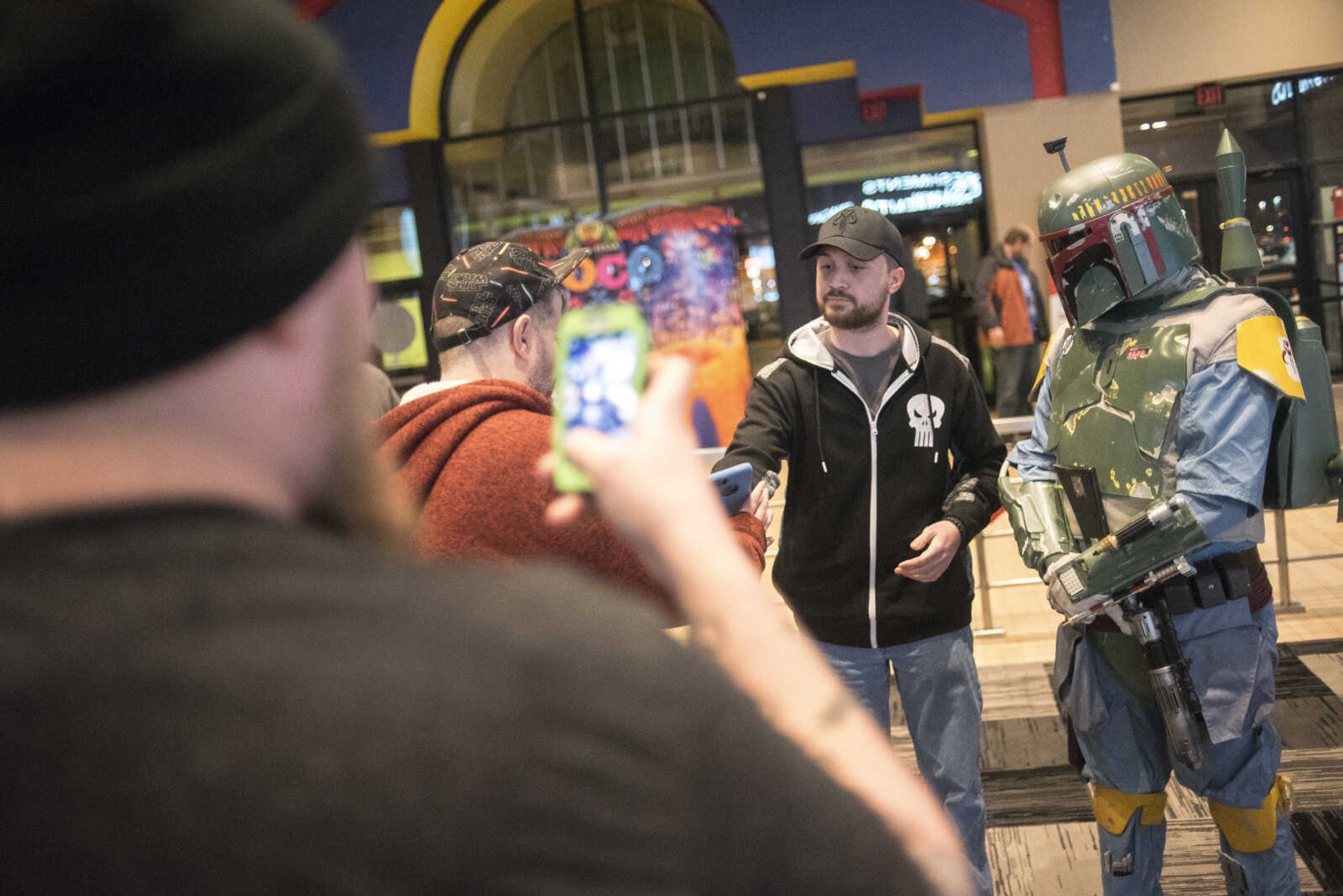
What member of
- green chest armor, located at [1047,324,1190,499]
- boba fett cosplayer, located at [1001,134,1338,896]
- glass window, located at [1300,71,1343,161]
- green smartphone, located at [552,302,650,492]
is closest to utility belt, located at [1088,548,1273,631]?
boba fett cosplayer, located at [1001,134,1338,896]

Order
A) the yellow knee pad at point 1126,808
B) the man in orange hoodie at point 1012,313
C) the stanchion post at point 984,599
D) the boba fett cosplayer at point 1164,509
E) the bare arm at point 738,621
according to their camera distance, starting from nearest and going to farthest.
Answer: the bare arm at point 738,621 < the boba fett cosplayer at point 1164,509 < the yellow knee pad at point 1126,808 < the stanchion post at point 984,599 < the man in orange hoodie at point 1012,313

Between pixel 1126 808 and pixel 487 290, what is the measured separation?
198 cm

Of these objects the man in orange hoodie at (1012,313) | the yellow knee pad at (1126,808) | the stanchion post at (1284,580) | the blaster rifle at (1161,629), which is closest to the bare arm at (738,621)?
the blaster rifle at (1161,629)

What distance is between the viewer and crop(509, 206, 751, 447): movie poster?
1013 centimetres

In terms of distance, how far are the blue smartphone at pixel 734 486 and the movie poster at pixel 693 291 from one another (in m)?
8.15

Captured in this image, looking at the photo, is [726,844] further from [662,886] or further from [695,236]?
[695,236]

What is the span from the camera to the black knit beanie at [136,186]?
480 mm

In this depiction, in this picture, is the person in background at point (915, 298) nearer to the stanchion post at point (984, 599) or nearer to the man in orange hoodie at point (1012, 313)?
the man in orange hoodie at point (1012, 313)

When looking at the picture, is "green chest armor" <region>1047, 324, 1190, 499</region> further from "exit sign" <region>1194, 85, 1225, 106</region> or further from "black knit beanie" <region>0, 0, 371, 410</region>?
"exit sign" <region>1194, 85, 1225, 106</region>

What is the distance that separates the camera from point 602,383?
88cm

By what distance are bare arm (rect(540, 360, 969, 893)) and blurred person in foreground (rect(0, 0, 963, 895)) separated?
34mm

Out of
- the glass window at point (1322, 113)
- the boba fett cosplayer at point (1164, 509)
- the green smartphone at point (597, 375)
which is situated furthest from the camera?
the glass window at point (1322, 113)

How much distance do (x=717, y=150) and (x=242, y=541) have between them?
10.2 m

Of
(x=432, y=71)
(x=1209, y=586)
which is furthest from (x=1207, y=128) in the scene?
(x=1209, y=586)
